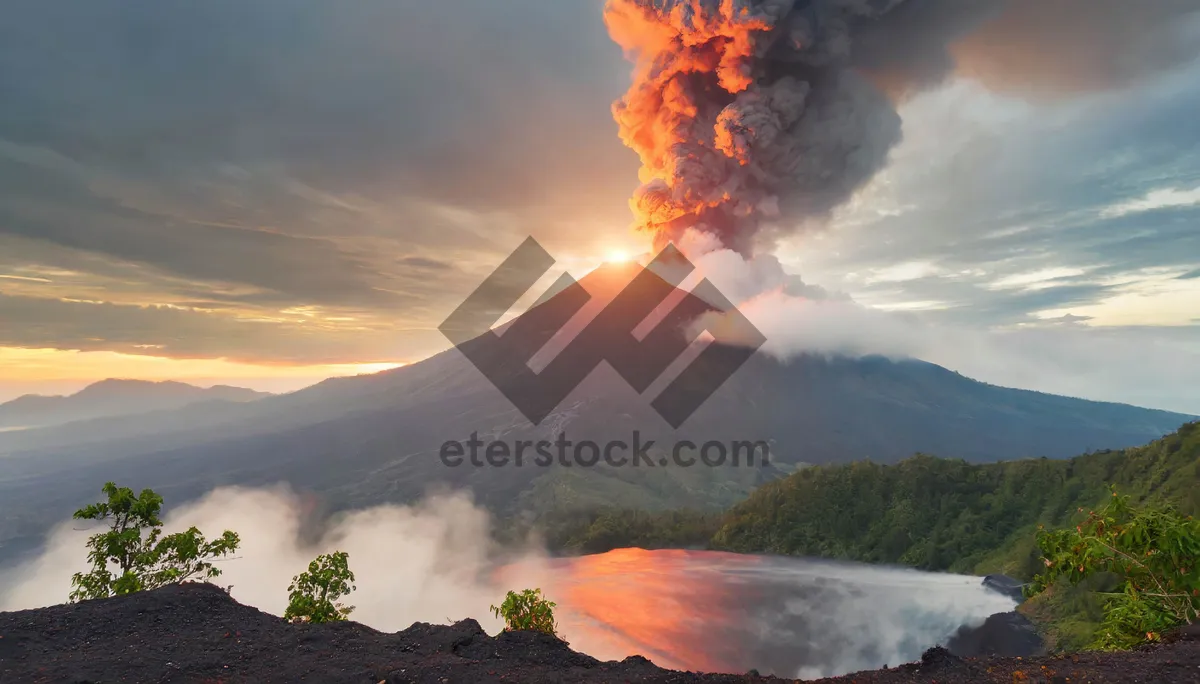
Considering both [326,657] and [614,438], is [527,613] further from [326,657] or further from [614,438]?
[614,438]

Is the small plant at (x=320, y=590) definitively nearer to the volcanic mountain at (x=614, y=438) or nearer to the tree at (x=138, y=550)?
the tree at (x=138, y=550)

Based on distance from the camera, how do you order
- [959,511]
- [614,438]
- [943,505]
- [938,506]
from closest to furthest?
[959,511] → [943,505] → [938,506] → [614,438]

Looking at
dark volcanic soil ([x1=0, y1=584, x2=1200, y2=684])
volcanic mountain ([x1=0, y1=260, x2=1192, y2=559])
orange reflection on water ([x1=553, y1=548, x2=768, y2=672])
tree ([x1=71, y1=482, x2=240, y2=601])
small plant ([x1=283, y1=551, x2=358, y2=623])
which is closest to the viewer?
dark volcanic soil ([x1=0, y1=584, x2=1200, y2=684])

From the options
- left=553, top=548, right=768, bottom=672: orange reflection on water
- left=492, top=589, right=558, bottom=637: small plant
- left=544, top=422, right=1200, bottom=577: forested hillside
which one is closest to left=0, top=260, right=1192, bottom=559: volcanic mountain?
left=553, top=548, right=768, bottom=672: orange reflection on water

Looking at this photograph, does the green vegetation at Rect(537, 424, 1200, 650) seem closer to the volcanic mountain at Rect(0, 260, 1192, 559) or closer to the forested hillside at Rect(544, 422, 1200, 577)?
Result: the forested hillside at Rect(544, 422, 1200, 577)

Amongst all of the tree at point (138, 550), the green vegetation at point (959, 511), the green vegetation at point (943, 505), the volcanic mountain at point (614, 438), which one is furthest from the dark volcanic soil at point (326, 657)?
the volcanic mountain at point (614, 438)

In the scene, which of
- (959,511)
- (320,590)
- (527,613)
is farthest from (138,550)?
(959,511)

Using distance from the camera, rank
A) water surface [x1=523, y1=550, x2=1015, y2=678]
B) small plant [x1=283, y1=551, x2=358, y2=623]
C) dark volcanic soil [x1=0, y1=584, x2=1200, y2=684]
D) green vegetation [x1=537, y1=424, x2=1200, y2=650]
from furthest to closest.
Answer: water surface [x1=523, y1=550, x2=1015, y2=678], green vegetation [x1=537, y1=424, x2=1200, y2=650], small plant [x1=283, y1=551, x2=358, y2=623], dark volcanic soil [x1=0, y1=584, x2=1200, y2=684]
